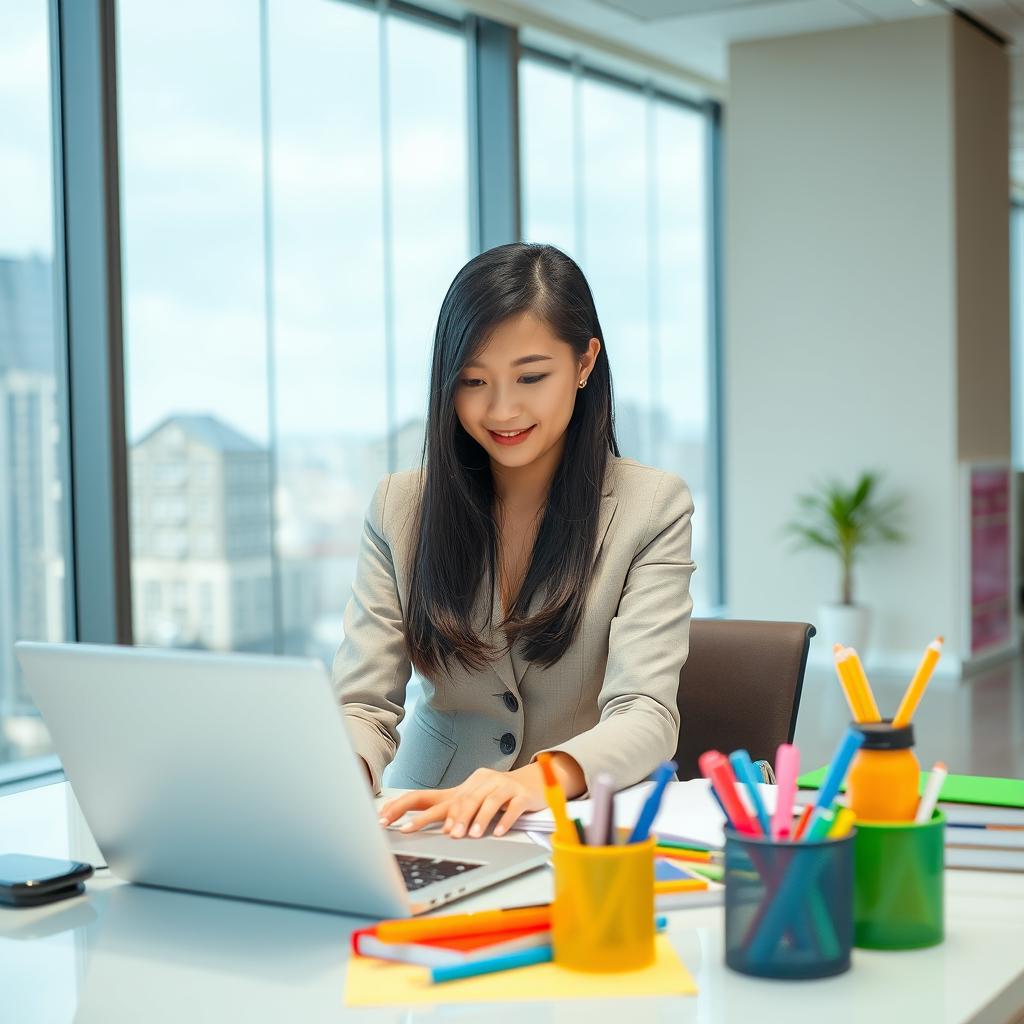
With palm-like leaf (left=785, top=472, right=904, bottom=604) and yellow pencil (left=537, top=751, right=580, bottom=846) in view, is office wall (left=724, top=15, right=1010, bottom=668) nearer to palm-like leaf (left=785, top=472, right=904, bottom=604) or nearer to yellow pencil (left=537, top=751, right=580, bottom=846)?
palm-like leaf (left=785, top=472, right=904, bottom=604)

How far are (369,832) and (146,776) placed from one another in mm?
221

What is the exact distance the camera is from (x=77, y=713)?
108 centimetres

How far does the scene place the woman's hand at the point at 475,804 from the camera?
124 cm

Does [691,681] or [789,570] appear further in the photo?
[789,570]

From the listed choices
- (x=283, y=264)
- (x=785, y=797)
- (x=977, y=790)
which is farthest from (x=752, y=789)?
(x=283, y=264)

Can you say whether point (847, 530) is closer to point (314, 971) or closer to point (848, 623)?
point (848, 623)

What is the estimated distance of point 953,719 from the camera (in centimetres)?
518

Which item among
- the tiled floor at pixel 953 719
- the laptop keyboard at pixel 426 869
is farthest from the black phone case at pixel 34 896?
the tiled floor at pixel 953 719

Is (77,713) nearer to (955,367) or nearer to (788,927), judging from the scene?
(788,927)

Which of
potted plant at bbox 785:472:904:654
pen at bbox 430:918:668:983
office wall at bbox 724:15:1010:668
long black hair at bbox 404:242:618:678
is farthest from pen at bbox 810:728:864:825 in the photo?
office wall at bbox 724:15:1010:668

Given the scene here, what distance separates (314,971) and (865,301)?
5849mm

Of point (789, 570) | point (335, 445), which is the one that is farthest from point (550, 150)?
point (789, 570)

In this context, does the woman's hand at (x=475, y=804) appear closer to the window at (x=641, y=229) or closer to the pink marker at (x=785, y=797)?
the pink marker at (x=785, y=797)

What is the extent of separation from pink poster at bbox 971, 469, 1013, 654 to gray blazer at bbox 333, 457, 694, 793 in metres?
4.98
